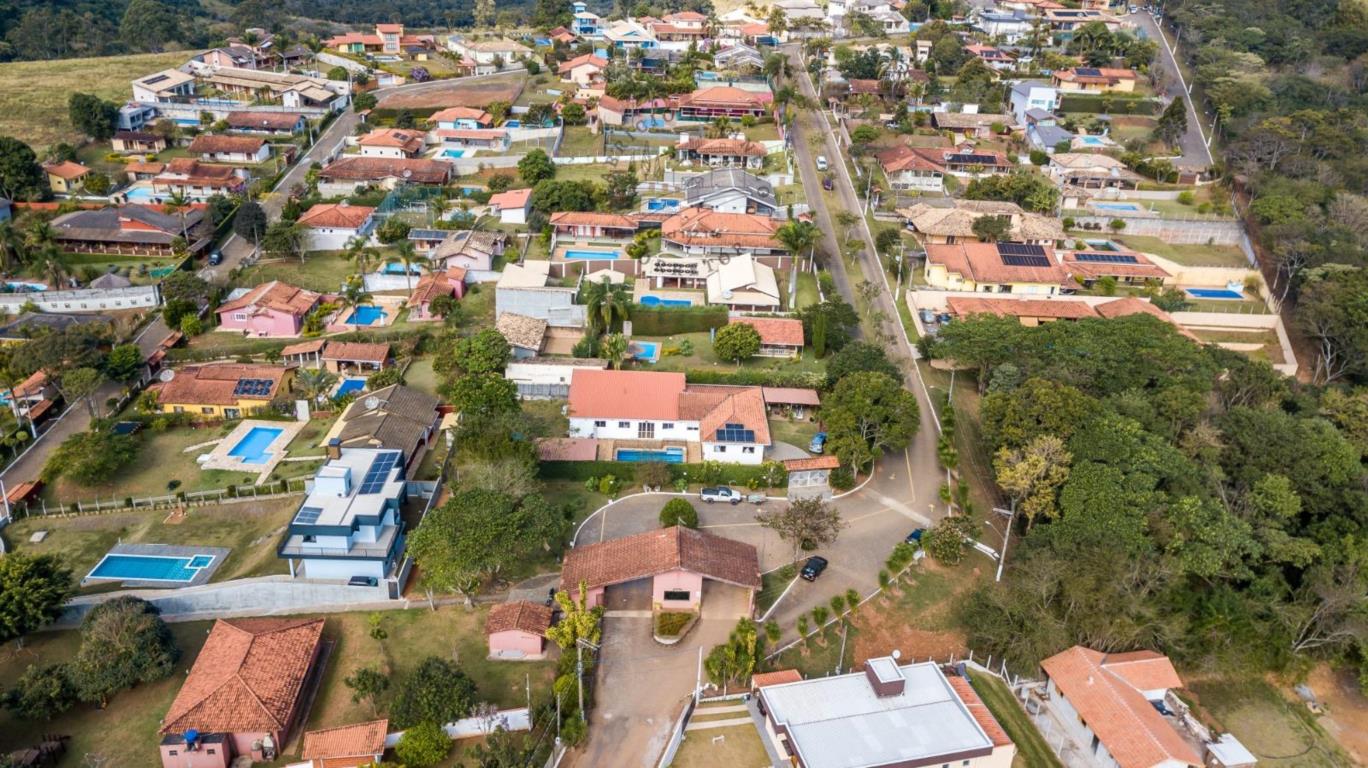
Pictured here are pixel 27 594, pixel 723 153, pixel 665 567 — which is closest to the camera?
pixel 27 594

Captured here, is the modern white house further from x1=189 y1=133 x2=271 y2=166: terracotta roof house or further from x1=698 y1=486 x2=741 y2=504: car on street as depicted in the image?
x1=189 y1=133 x2=271 y2=166: terracotta roof house

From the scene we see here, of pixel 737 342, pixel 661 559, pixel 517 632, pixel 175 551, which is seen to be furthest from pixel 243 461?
pixel 737 342

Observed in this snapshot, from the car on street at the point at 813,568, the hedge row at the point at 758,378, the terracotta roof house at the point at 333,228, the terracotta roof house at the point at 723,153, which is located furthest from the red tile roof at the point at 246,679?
the terracotta roof house at the point at 723,153

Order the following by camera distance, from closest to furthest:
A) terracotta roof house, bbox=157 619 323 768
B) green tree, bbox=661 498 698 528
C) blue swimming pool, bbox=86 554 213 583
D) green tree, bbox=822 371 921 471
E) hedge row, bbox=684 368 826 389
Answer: terracotta roof house, bbox=157 619 323 768 < blue swimming pool, bbox=86 554 213 583 < green tree, bbox=661 498 698 528 < green tree, bbox=822 371 921 471 < hedge row, bbox=684 368 826 389

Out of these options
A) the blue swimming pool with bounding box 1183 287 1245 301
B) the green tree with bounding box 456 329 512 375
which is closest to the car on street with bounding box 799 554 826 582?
the green tree with bounding box 456 329 512 375

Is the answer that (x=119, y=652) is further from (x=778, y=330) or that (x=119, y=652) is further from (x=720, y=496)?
(x=778, y=330)

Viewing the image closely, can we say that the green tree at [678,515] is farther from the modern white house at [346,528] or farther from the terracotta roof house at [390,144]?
the terracotta roof house at [390,144]
